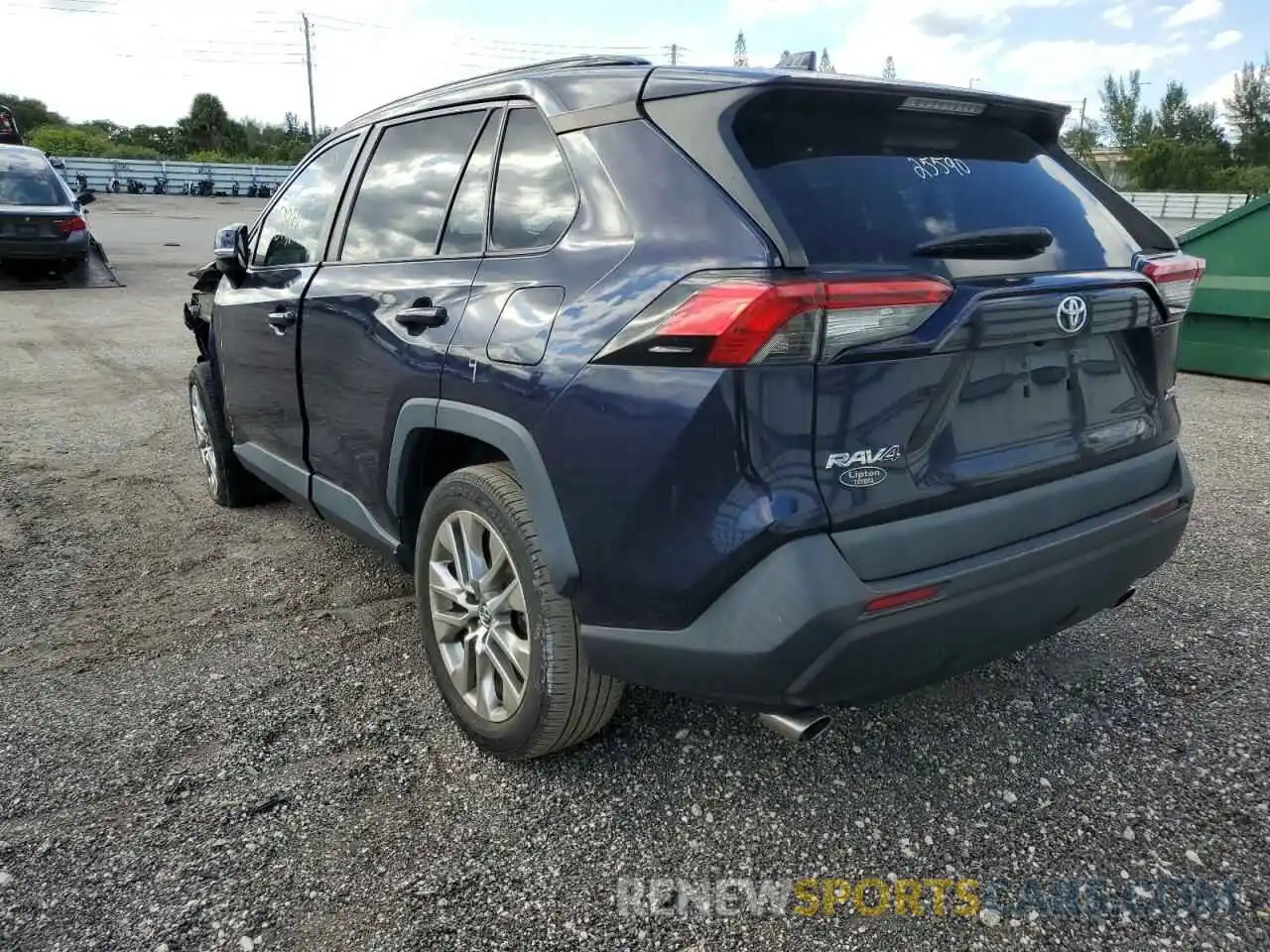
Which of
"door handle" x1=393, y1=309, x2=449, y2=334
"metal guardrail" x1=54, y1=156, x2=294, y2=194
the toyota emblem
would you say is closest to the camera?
the toyota emblem

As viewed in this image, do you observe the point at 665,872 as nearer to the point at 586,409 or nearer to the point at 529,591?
the point at 529,591

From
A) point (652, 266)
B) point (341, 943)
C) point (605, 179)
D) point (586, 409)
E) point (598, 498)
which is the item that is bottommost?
point (341, 943)

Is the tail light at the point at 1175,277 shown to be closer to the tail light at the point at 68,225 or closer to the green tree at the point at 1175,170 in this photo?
the tail light at the point at 68,225

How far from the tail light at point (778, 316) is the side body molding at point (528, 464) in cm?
45

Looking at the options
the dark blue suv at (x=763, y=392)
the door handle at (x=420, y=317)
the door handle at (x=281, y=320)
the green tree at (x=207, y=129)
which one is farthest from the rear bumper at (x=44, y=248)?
the green tree at (x=207, y=129)

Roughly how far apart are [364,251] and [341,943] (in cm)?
213

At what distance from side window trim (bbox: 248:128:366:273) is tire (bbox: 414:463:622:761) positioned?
4.31ft

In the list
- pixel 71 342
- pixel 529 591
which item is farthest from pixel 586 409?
pixel 71 342

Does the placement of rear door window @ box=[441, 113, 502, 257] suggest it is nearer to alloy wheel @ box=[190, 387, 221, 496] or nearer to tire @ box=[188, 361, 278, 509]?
tire @ box=[188, 361, 278, 509]

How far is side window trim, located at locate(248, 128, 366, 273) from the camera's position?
3439 mm

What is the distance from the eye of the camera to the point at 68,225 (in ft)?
43.1

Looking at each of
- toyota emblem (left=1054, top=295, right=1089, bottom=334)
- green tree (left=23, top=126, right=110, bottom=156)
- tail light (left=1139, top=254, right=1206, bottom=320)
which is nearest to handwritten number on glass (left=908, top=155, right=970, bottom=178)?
toyota emblem (left=1054, top=295, right=1089, bottom=334)

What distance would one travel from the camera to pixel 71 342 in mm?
9656

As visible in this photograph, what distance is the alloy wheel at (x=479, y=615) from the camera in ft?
8.23
